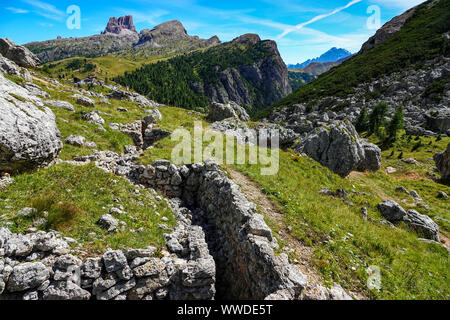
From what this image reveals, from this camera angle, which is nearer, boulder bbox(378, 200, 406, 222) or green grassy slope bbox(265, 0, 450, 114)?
boulder bbox(378, 200, 406, 222)

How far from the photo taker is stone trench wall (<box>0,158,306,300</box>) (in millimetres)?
7266

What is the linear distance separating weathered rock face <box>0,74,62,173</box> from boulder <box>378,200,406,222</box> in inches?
1034

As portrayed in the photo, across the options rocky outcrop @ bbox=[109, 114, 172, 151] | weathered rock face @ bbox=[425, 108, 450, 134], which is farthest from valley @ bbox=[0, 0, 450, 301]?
weathered rock face @ bbox=[425, 108, 450, 134]

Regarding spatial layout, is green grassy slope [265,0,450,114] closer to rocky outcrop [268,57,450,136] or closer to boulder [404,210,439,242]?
rocky outcrop [268,57,450,136]

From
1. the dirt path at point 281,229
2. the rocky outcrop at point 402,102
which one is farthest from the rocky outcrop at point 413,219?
the rocky outcrop at point 402,102

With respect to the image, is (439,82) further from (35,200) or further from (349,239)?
(35,200)

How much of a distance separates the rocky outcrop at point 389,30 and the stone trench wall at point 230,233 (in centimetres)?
20266

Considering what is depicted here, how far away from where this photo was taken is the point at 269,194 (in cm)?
1502

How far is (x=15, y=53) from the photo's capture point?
5269cm

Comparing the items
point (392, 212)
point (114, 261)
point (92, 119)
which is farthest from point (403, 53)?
point (114, 261)

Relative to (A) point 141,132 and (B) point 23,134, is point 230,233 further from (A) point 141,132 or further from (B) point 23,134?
(A) point 141,132

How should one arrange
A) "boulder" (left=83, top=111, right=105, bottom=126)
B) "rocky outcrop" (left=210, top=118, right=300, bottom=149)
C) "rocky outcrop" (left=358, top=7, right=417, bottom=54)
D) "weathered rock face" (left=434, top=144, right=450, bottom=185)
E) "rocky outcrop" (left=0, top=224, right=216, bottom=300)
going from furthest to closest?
"rocky outcrop" (left=358, top=7, right=417, bottom=54) → "weathered rock face" (left=434, top=144, right=450, bottom=185) → "rocky outcrop" (left=210, top=118, right=300, bottom=149) → "boulder" (left=83, top=111, right=105, bottom=126) → "rocky outcrop" (left=0, top=224, right=216, bottom=300)

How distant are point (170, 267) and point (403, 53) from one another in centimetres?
15402

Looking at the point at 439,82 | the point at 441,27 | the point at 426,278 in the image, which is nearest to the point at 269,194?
the point at 426,278
